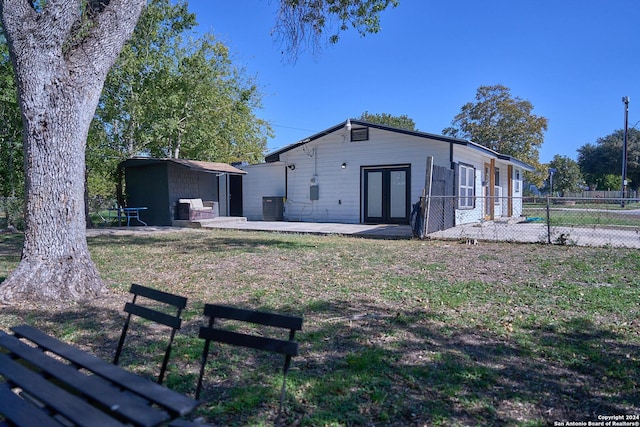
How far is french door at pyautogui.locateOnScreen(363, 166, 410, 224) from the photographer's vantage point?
14.2 meters

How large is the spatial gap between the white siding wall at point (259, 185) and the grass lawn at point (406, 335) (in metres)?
9.62

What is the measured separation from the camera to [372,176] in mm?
14773

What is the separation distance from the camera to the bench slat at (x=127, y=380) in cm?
165

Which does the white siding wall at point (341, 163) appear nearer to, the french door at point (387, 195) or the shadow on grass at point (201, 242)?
the french door at point (387, 195)

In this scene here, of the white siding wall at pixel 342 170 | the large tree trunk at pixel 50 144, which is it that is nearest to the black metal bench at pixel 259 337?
the large tree trunk at pixel 50 144

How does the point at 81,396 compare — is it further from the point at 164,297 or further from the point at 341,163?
the point at 341,163

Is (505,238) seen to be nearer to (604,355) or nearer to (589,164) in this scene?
(604,355)

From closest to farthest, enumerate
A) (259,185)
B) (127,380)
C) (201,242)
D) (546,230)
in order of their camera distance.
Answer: (127,380) → (201,242) → (546,230) → (259,185)

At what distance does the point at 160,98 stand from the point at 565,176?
1778 inches

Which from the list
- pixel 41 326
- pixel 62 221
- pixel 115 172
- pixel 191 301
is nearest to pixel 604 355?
pixel 191 301

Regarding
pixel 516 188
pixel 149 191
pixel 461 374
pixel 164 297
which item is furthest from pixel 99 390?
pixel 516 188

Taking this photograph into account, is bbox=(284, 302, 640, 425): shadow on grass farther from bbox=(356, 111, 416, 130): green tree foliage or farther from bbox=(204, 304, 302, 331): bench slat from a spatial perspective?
bbox=(356, 111, 416, 130): green tree foliage

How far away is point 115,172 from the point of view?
1673cm

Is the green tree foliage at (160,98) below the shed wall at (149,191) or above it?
above
